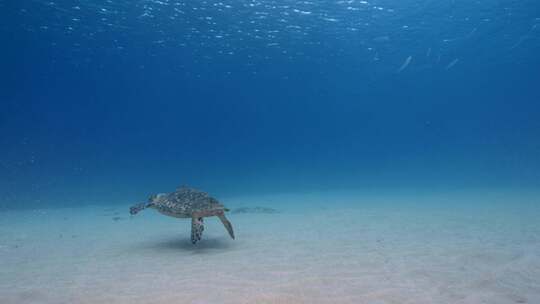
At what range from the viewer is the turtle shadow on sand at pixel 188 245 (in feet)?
27.4

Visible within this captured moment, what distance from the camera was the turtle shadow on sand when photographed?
8359 millimetres

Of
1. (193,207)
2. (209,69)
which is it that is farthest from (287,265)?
(209,69)

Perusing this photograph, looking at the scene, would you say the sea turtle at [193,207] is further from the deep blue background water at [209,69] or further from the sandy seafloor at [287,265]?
the deep blue background water at [209,69]

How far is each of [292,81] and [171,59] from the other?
2007 cm

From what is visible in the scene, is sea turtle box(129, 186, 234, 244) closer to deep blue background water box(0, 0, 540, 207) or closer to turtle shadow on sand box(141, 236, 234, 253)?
turtle shadow on sand box(141, 236, 234, 253)

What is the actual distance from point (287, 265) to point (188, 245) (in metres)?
3.54

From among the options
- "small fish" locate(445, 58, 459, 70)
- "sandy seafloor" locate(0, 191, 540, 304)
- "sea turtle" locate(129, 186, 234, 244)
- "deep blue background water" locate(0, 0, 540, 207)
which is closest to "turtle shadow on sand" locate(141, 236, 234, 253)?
"sandy seafloor" locate(0, 191, 540, 304)

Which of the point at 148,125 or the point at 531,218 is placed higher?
the point at 148,125

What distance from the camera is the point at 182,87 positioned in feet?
168

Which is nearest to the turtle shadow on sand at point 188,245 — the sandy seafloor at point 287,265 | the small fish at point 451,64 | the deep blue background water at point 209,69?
the sandy seafloor at point 287,265

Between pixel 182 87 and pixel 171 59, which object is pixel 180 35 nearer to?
pixel 171 59

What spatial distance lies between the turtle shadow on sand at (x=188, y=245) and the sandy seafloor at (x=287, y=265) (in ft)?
0.09

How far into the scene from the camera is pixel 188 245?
892 cm

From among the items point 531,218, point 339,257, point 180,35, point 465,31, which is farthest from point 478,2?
point 339,257
